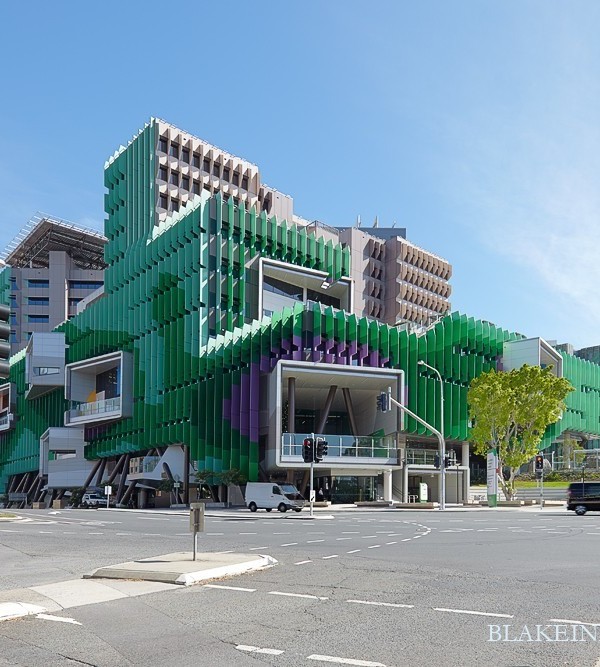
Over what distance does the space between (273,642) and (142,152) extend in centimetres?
9171

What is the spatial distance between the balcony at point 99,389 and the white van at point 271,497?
116 feet

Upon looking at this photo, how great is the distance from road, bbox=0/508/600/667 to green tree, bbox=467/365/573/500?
4308cm

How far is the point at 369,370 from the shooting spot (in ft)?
225

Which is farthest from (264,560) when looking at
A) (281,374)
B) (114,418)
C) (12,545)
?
(114,418)

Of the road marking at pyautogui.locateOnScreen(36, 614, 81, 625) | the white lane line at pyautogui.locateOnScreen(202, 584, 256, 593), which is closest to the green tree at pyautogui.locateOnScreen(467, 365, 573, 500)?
the white lane line at pyautogui.locateOnScreen(202, 584, 256, 593)

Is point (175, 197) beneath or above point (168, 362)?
above

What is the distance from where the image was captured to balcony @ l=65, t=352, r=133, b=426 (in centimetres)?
8688

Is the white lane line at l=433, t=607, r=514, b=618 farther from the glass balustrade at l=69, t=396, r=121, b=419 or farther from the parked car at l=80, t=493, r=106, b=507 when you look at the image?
the glass balustrade at l=69, t=396, r=121, b=419

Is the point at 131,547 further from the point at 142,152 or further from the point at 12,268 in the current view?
the point at 12,268

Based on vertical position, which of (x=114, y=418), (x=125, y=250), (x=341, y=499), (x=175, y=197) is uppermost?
(x=175, y=197)

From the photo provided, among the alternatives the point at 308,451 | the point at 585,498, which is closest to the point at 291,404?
the point at 308,451

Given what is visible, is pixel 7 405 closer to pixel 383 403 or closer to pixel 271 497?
pixel 271 497

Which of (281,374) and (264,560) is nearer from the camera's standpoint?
(264,560)

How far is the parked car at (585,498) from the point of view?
45.8 metres
